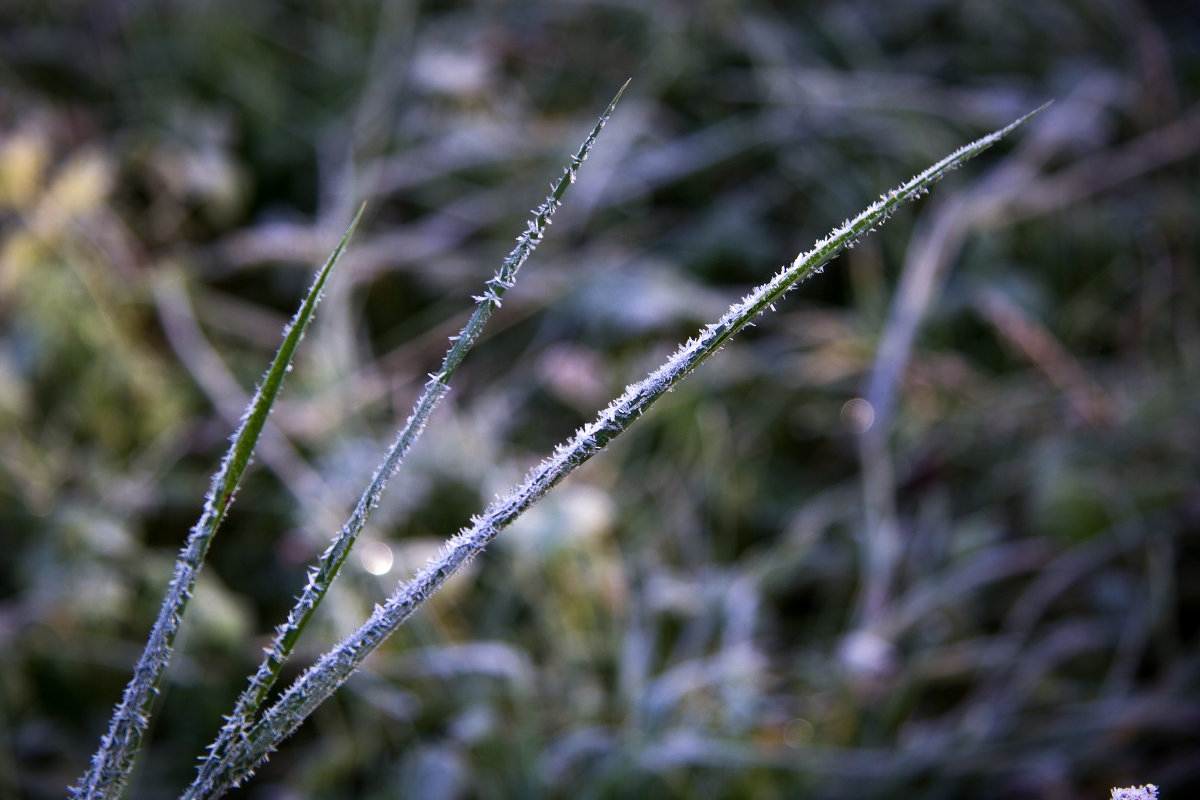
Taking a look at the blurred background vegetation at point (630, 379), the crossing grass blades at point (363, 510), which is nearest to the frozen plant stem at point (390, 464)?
the crossing grass blades at point (363, 510)

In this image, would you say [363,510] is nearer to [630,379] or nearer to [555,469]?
[555,469]

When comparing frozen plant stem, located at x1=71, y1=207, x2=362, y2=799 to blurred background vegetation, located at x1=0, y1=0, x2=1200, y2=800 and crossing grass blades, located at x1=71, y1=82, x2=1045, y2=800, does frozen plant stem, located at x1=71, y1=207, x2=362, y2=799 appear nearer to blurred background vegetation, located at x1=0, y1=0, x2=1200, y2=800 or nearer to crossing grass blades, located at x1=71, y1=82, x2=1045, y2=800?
→ crossing grass blades, located at x1=71, y1=82, x2=1045, y2=800

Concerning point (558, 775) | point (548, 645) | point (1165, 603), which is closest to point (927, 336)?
point (1165, 603)

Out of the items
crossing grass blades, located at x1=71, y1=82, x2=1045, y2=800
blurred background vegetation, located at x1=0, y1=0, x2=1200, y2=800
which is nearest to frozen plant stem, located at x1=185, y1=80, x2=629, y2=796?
crossing grass blades, located at x1=71, y1=82, x2=1045, y2=800

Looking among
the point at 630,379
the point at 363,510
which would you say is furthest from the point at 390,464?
the point at 630,379

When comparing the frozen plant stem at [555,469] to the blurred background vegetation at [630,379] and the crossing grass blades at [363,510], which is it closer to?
the crossing grass blades at [363,510]

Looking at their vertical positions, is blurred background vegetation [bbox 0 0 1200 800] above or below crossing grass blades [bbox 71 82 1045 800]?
above
